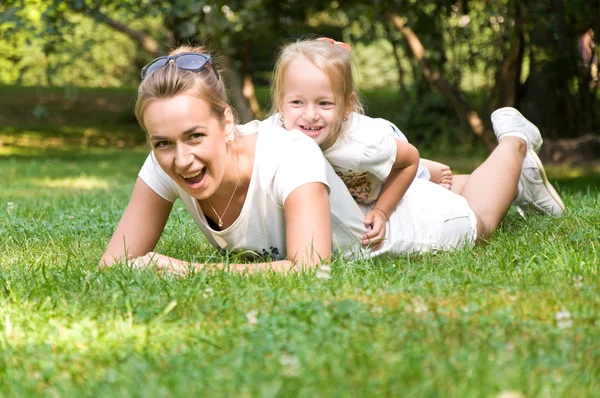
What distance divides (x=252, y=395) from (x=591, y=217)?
10.9ft

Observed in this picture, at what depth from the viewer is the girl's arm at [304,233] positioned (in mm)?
3322

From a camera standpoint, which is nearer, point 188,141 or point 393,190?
point 188,141

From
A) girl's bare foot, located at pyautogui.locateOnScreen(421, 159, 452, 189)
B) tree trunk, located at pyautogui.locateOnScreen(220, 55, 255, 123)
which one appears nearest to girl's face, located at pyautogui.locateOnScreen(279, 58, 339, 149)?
girl's bare foot, located at pyautogui.locateOnScreen(421, 159, 452, 189)

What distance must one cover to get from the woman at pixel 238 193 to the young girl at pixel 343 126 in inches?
4.6

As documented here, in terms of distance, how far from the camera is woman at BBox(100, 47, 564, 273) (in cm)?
334

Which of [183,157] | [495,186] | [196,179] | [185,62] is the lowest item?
[495,186]

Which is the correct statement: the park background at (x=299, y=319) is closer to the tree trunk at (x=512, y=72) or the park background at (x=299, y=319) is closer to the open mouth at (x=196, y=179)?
the open mouth at (x=196, y=179)

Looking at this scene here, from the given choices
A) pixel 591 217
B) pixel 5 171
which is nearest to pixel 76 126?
pixel 5 171

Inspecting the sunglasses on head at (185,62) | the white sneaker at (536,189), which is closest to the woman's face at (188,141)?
the sunglasses on head at (185,62)

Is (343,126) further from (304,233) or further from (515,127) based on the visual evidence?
(515,127)

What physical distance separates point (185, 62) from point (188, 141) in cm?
37

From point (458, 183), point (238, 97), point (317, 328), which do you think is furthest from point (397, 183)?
point (238, 97)

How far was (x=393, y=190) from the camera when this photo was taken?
4.00 metres

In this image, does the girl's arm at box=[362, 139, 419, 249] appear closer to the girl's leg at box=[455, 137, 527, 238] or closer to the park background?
the park background
